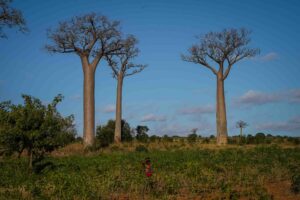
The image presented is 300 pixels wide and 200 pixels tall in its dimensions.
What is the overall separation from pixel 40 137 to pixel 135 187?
4666 millimetres

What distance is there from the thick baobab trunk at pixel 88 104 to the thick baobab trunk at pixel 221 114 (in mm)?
8800

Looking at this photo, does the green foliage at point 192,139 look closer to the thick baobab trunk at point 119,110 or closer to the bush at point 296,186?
the thick baobab trunk at point 119,110

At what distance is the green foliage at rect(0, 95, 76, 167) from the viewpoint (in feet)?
40.0

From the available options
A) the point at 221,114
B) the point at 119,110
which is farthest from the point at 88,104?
the point at 221,114

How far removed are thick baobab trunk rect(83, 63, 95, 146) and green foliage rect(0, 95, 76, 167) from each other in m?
9.91

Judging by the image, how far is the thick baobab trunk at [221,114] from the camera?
27234 millimetres

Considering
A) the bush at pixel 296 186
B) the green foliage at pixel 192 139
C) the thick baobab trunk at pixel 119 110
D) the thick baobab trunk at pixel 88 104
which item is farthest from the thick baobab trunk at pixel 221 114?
the bush at pixel 296 186

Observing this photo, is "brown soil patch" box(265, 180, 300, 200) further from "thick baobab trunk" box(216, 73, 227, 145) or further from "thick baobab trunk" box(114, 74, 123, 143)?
"thick baobab trunk" box(114, 74, 123, 143)

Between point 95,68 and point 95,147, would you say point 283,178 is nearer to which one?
point 95,147

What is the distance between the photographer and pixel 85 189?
8.51 m

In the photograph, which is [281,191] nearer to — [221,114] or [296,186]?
[296,186]

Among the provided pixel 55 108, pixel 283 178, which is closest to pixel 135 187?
pixel 283 178

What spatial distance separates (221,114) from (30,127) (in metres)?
17.0

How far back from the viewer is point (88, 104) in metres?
23.5
